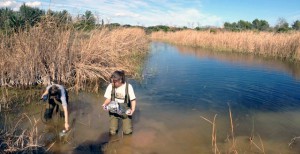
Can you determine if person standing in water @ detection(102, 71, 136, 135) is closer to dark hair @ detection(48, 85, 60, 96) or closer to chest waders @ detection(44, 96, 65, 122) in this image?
dark hair @ detection(48, 85, 60, 96)

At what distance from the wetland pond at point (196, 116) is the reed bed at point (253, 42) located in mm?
6727

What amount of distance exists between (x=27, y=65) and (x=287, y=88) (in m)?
9.36

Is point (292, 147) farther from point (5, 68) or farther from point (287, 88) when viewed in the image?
point (5, 68)

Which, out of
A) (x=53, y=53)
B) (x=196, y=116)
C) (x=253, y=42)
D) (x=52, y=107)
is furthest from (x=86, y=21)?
(x=253, y=42)

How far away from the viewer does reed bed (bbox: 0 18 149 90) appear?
8484 millimetres

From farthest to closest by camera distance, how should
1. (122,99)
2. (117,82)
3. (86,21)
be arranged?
(86,21) → (122,99) → (117,82)

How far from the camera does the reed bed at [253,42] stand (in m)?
18.8

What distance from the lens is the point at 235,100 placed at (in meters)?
9.16

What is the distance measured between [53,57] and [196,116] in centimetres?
482

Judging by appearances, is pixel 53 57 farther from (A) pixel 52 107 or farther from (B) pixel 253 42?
(B) pixel 253 42

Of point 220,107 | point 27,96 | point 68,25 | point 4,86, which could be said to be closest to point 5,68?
point 4,86

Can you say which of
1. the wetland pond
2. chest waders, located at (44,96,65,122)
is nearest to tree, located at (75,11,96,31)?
the wetland pond

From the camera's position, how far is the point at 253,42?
875 inches

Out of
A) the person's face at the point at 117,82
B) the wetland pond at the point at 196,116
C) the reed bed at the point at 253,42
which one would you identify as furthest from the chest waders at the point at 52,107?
the reed bed at the point at 253,42
